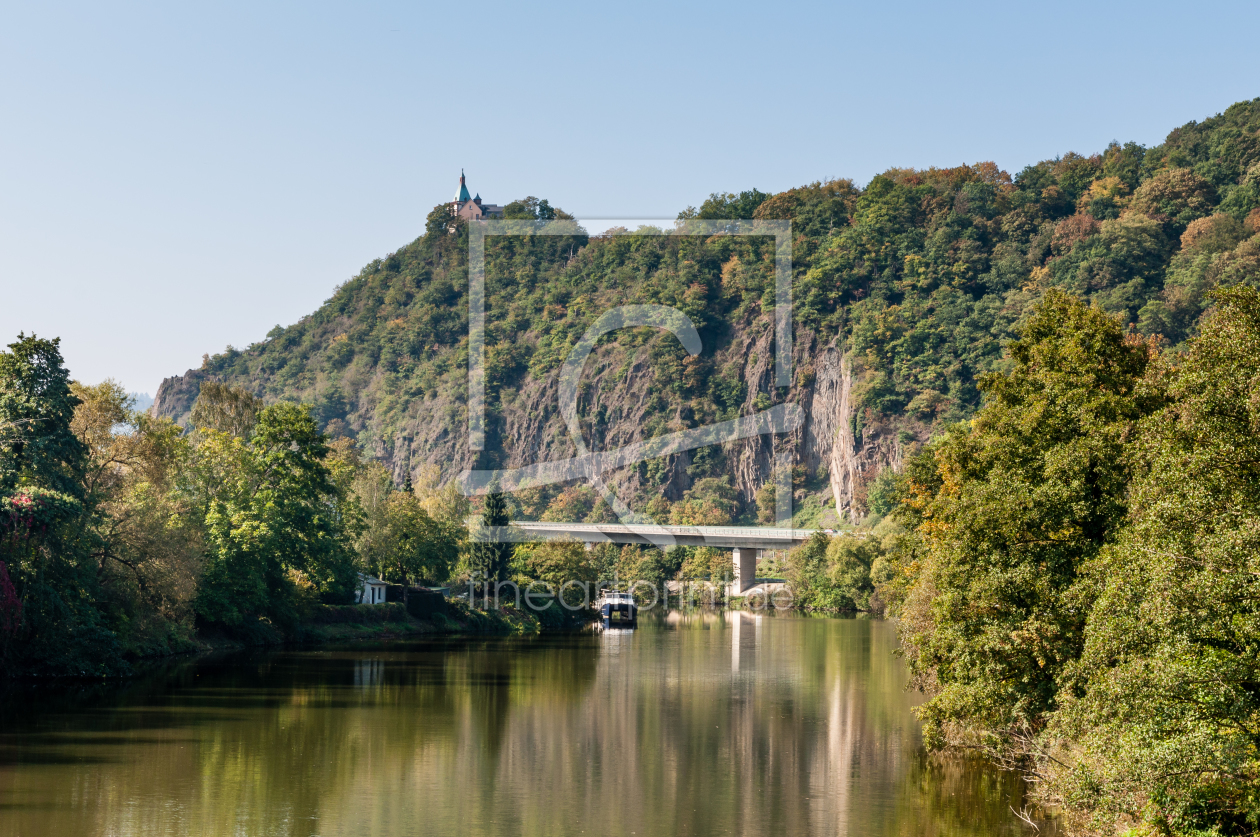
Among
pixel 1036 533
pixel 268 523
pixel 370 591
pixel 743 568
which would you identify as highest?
pixel 268 523

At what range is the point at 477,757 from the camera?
104 ft

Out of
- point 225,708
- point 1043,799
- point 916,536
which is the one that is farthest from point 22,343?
point 1043,799

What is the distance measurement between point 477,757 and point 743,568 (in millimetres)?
104335

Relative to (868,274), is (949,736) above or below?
below

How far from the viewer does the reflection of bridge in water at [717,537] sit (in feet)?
428

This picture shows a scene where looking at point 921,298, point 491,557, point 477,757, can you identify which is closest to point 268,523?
point 491,557

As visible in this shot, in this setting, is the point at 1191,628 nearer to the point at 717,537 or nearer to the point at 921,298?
the point at 717,537

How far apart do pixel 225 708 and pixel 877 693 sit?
24.2 m

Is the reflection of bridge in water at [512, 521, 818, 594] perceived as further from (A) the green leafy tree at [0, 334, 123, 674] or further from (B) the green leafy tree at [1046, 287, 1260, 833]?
(B) the green leafy tree at [1046, 287, 1260, 833]

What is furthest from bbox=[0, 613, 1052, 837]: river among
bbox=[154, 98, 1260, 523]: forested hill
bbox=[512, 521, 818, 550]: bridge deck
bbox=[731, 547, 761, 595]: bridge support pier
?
bbox=[154, 98, 1260, 523]: forested hill

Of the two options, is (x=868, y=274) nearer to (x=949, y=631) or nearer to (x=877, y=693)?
(x=877, y=693)

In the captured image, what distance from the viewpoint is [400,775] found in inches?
1133

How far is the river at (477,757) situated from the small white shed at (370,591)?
2348 centimetres

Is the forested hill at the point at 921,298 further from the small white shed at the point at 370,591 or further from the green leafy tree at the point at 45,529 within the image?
the green leafy tree at the point at 45,529
